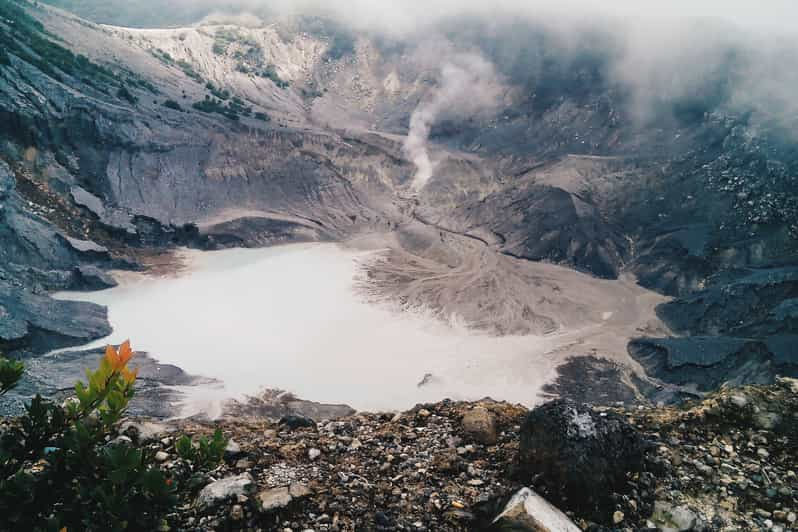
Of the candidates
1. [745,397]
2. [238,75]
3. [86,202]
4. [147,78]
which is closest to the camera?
[745,397]

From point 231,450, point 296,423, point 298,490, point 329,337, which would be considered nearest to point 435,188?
point 329,337

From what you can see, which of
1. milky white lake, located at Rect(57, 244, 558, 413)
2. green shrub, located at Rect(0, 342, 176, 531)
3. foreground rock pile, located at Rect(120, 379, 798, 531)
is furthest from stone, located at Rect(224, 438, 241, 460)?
milky white lake, located at Rect(57, 244, 558, 413)

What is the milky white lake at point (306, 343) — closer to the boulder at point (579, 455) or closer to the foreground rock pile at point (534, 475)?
the foreground rock pile at point (534, 475)

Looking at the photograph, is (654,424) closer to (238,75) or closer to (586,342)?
(586,342)

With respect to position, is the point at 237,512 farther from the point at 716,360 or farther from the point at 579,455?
the point at 716,360

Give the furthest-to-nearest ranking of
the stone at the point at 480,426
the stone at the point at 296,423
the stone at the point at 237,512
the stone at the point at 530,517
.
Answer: the stone at the point at 296,423 → the stone at the point at 480,426 → the stone at the point at 237,512 → the stone at the point at 530,517

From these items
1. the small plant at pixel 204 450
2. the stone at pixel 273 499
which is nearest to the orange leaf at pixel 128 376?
the small plant at pixel 204 450

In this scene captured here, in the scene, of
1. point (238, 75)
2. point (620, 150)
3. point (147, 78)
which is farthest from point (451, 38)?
point (147, 78)
